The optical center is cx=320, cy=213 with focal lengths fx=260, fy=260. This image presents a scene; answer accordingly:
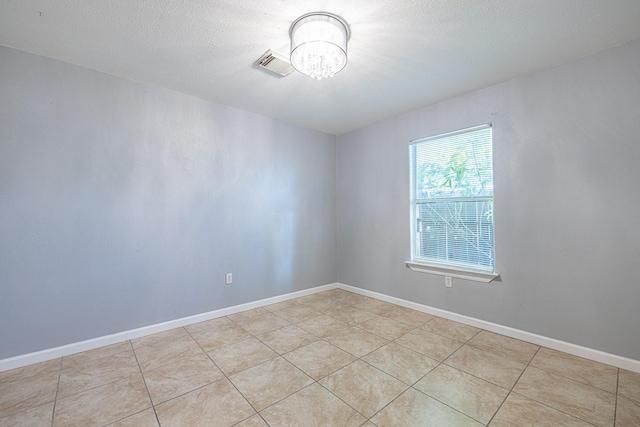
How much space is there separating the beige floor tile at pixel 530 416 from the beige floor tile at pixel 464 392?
0.04 metres

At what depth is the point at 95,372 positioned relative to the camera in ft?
6.38

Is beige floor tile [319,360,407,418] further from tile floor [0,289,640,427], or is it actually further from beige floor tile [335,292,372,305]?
beige floor tile [335,292,372,305]

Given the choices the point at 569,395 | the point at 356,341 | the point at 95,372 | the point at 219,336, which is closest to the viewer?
the point at 569,395

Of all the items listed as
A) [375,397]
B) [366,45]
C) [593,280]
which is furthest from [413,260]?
[366,45]

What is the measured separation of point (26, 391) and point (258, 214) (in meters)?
2.33

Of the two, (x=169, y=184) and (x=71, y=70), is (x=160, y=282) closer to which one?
(x=169, y=184)

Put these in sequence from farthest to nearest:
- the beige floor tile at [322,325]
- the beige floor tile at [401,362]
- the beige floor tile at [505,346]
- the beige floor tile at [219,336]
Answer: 1. the beige floor tile at [322,325]
2. the beige floor tile at [219,336]
3. the beige floor tile at [505,346]
4. the beige floor tile at [401,362]

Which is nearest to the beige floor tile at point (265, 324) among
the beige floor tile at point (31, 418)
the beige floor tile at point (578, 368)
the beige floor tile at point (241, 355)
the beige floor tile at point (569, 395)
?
the beige floor tile at point (241, 355)

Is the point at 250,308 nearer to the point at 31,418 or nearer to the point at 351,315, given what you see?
the point at 351,315

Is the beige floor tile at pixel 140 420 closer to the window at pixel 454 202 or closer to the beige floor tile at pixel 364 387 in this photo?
the beige floor tile at pixel 364 387

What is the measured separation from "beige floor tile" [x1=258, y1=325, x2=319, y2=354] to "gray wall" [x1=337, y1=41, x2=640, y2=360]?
153 cm

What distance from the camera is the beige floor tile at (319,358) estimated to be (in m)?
1.95

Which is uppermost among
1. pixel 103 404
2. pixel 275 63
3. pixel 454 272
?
pixel 275 63

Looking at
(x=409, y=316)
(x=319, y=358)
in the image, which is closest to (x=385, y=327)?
(x=409, y=316)
